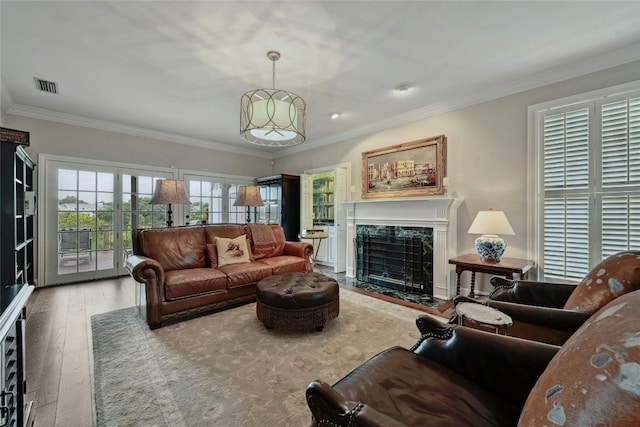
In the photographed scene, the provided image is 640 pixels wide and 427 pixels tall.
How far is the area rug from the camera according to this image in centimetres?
149

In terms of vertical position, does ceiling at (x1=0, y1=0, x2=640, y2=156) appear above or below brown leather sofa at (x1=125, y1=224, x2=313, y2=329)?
above

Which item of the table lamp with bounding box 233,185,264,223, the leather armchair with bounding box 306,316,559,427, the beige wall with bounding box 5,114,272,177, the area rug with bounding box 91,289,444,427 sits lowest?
the area rug with bounding box 91,289,444,427

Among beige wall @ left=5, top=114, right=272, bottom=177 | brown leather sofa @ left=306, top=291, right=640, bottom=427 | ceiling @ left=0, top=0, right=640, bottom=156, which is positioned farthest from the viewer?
beige wall @ left=5, top=114, right=272, bottom=177

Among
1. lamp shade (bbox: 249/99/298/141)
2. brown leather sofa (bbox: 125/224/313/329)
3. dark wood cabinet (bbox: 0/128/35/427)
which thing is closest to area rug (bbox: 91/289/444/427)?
brown leather sofa (bbox: 125/224/313/329)

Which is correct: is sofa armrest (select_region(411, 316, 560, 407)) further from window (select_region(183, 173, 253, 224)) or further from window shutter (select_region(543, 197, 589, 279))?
window (select_region(183, 173, 253, 224))

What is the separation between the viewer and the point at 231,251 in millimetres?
3395

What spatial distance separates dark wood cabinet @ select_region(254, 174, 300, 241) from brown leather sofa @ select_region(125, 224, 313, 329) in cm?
155

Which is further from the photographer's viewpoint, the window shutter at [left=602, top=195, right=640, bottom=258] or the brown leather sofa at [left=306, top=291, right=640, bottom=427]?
the window shutter at [left=602, top=195, right=640, bottom=258]

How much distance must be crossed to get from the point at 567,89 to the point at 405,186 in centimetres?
201

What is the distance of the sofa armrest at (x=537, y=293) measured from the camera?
184 cm

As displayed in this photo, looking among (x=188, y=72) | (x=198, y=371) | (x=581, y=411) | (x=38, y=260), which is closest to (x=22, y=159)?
(x=38, y=260)

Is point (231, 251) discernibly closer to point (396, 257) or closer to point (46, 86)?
point (396, 257)

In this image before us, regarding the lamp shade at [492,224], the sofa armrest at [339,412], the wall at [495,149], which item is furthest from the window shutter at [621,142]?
the sofa armrest at [339,412]

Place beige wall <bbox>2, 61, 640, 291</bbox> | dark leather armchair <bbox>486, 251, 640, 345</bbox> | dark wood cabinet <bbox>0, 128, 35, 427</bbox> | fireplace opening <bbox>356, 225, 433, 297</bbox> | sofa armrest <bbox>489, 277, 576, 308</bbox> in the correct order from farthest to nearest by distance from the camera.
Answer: fireplace opening <bbox>356, 225, 433, 297</bbox>, beige wall <bbox>2, 61, 640, 291</bbox>, sofa armrest <bbox>489, 277, 576, 308</bbox>, dark leather armchair <bbox>486, 251, 640, 345</bbox>, dark wood cabinet <bbox>0, 128, 35, 427</bbox>
